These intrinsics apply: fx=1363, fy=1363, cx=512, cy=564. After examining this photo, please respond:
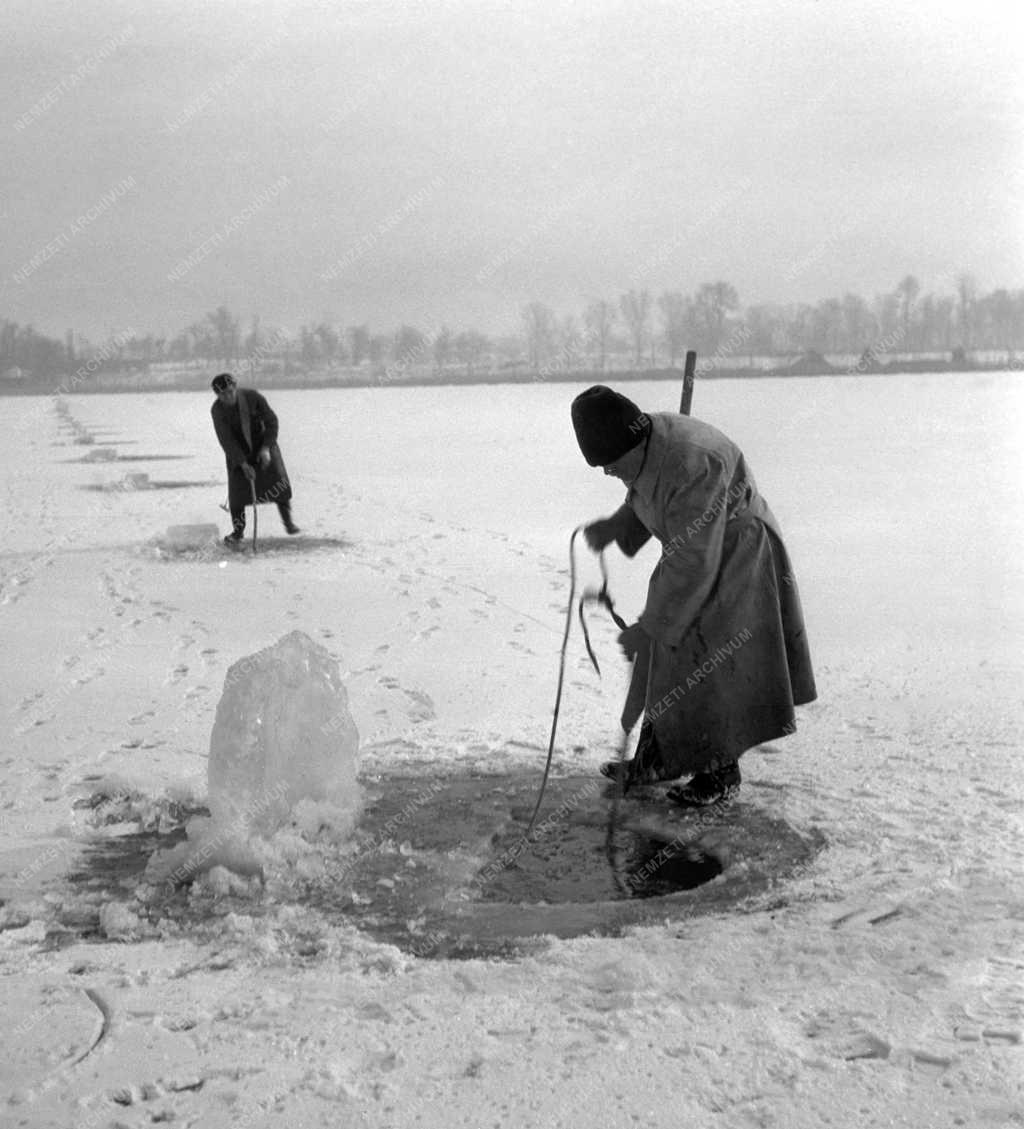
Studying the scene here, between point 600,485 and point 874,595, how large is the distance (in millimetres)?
8383

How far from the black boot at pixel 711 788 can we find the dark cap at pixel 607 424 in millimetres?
1122

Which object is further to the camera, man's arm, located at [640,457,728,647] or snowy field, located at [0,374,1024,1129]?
man's arm, located at [640,457,728,647]

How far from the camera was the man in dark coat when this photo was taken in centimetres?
1101

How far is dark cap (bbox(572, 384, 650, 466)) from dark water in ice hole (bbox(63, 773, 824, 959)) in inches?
47.7

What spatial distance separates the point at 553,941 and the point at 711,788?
126 centimetres

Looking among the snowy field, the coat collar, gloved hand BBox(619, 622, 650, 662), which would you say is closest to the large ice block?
the snowy field

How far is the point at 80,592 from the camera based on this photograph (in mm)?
9102

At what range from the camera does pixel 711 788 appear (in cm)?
457

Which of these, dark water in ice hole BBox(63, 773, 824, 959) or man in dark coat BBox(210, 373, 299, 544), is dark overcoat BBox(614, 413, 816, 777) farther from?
man in dark coat BBox(210, 373, 299, 544)

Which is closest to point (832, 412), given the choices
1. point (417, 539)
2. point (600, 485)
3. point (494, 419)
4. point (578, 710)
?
point (494, 419)

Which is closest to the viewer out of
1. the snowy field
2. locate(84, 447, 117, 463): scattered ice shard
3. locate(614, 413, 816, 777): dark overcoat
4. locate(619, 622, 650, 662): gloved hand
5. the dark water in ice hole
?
the snowy field

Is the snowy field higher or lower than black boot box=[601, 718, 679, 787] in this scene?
lower

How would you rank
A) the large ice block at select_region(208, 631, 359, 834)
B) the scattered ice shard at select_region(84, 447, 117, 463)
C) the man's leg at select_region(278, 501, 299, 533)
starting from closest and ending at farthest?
the large ice block at select_region(208, 631, 359, 834)
the man's leg at select_region(278, 501, 299, 533)
the scattered ice shard at select_region(84, 447, 117, 463)

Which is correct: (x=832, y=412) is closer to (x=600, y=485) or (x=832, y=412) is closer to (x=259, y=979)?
(x=600, y=485)
